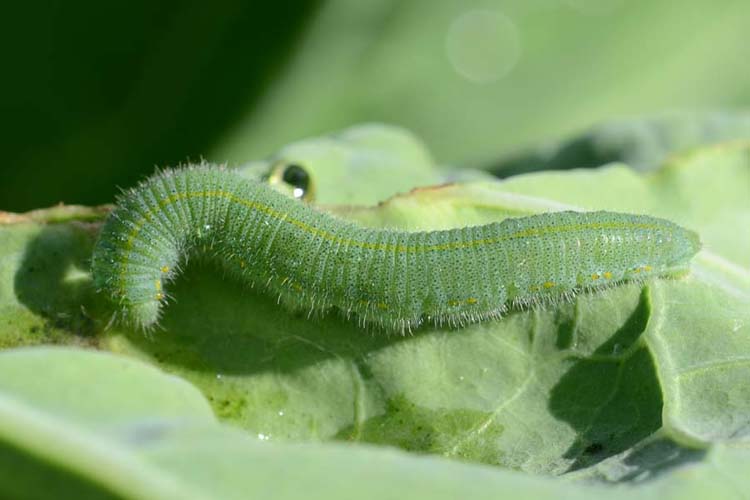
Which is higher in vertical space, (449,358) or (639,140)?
(639,140)

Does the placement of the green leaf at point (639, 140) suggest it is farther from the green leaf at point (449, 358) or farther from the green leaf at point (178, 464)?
the green leaf at point (178, 464)

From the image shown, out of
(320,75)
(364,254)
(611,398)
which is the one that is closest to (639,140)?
(611,398)

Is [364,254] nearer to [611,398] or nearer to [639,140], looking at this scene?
[611,398]

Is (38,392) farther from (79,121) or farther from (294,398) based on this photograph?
(79,121)

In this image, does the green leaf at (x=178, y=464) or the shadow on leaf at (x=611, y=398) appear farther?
the shadow on leaf at (x=611, y=398)

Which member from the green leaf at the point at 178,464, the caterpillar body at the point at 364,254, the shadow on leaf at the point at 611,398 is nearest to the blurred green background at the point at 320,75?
the caterpillar body at the point at 364,254
